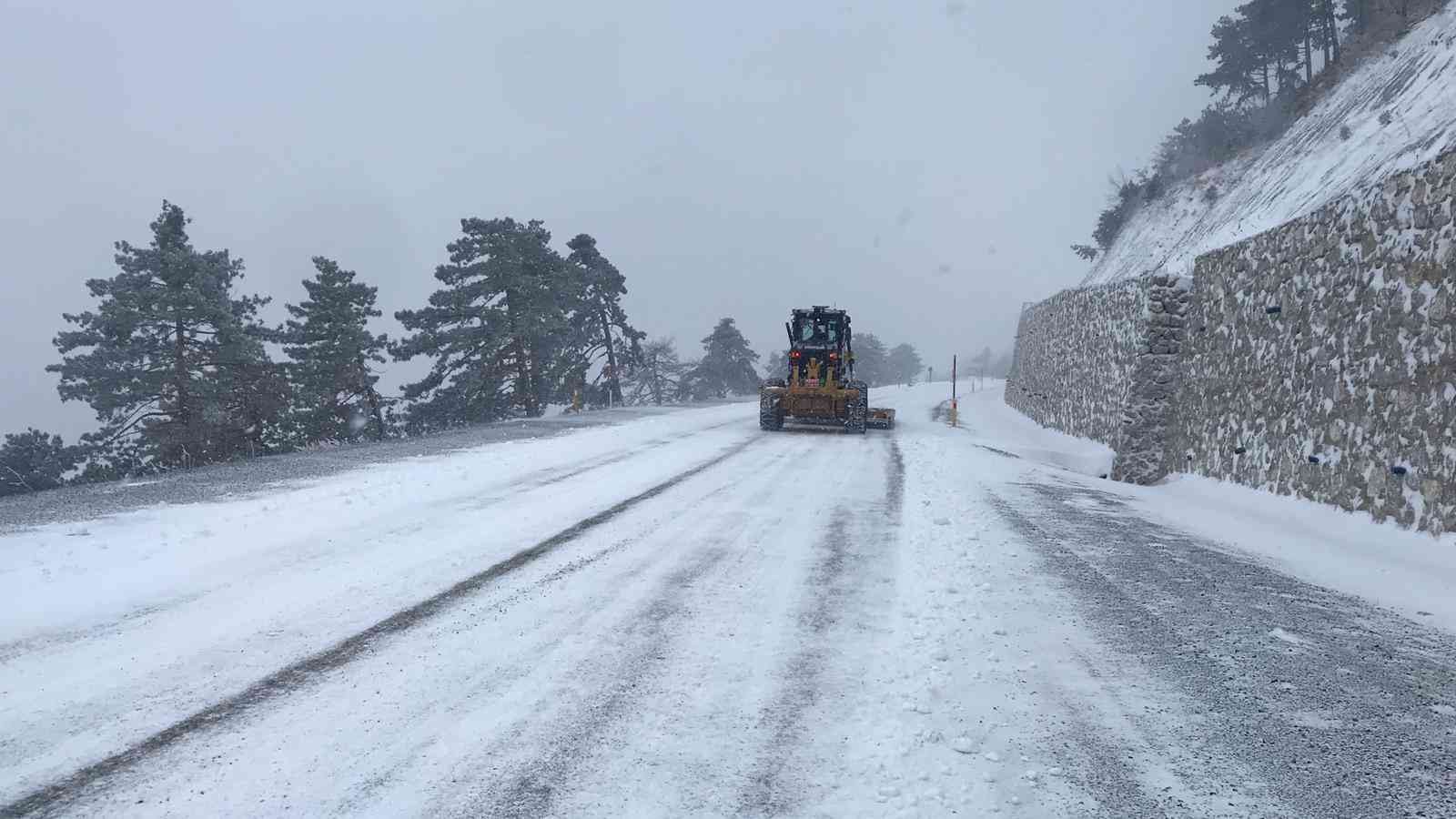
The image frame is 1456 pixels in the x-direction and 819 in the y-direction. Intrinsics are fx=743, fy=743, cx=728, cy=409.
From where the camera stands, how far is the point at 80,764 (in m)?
2.80

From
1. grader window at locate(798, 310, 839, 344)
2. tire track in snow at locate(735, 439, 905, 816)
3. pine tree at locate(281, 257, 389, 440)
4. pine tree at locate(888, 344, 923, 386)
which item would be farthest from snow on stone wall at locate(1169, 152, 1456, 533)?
pine tree at locate(888, 344, 923, 386)

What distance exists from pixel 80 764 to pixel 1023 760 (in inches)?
142

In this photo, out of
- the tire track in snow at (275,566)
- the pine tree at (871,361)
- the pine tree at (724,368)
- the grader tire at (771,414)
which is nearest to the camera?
the tire track in snow at (275,566)

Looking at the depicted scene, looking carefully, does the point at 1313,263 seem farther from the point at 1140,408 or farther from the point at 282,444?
the point at 282,444

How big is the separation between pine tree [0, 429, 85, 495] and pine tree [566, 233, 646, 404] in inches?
784

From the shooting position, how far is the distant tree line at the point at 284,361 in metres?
22.7

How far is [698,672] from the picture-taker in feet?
12.1

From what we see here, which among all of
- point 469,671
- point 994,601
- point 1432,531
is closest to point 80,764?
point 469,671

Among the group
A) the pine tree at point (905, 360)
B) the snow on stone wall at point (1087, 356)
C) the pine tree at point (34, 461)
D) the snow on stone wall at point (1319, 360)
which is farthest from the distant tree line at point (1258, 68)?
the pine tree at point (905, 360)

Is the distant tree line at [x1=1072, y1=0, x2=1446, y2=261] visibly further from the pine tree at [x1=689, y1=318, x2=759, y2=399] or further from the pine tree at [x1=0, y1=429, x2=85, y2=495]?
the pine tree at [x1=0, y1=429, x2=85, y2=495]

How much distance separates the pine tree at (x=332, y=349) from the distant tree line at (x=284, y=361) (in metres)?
0.05

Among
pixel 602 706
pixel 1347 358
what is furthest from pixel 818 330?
pixel 602 706

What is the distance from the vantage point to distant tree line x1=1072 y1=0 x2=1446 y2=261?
28.6 meters

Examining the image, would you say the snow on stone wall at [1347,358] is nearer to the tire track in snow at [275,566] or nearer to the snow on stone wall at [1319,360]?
the snow on stone wall at [1319,360]
